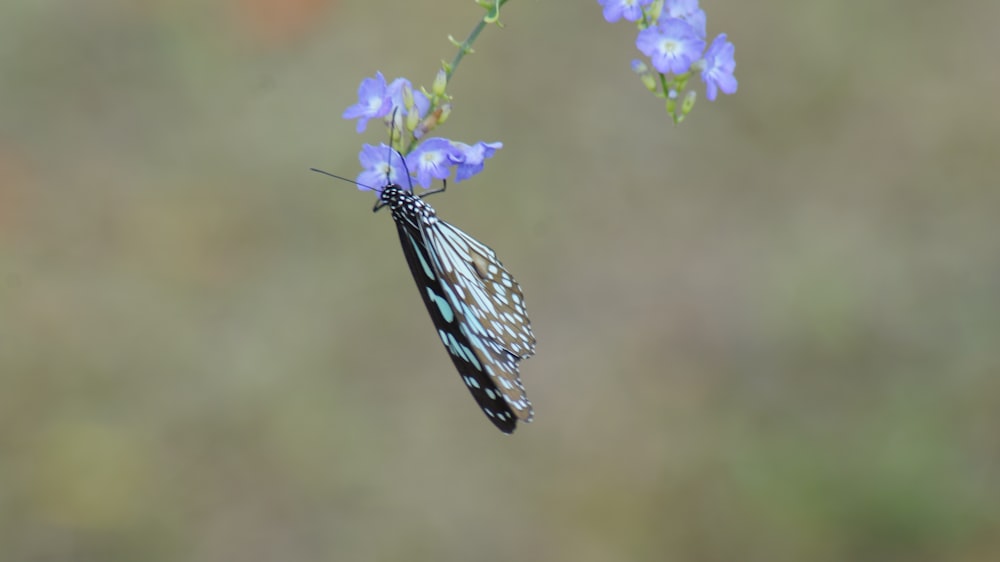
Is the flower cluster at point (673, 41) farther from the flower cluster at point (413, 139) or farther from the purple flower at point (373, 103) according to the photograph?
the purple flower at point (373, 103)

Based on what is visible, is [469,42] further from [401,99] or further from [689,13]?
A: [689,13]

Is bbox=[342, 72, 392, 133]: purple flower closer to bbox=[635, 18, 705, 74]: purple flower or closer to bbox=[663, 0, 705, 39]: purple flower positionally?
bbox=[635, 18, 705, 74]: purple flower

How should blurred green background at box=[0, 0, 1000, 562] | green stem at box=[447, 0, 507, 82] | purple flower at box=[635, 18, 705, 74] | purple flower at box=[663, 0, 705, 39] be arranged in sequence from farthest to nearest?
blurred green background at box=[0, 0, 1000, 562]
purple flower at box=[663, 0, 705, 39]
purple flower at box=[635, 18, 705, 74]
green stem at box=[447, 0, 507, 82]

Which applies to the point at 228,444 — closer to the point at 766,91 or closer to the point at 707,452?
the point at 707,452

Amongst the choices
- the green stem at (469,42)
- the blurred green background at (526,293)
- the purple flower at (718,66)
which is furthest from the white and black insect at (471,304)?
the blurred green background at (526,293)

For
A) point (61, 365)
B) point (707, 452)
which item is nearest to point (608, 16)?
point (707, 452)

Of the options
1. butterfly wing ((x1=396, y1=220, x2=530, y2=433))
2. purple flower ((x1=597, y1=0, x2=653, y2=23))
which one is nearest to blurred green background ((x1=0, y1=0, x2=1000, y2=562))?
butterfly wing ((x1=396, y1=220, x2=530, y2=433))

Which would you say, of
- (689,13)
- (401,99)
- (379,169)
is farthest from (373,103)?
(689,13)
